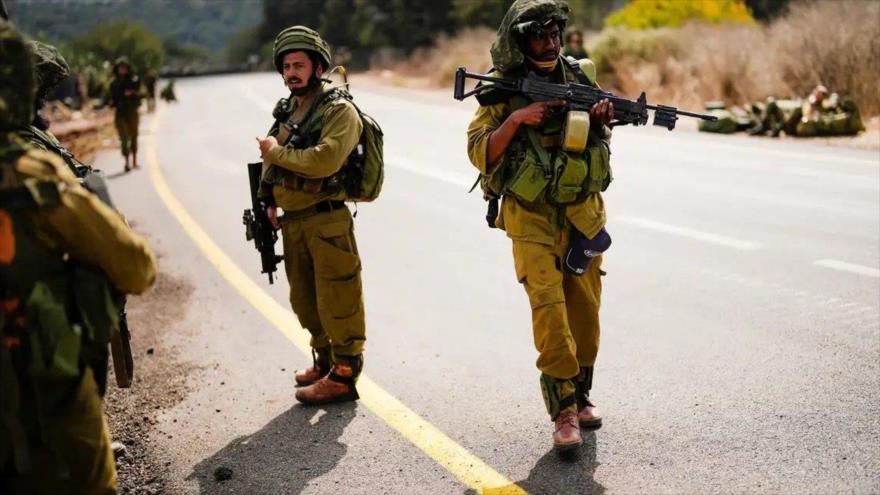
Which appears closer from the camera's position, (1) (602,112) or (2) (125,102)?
(1) (602,112)

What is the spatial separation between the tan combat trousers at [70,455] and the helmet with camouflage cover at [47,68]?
7.14 feet

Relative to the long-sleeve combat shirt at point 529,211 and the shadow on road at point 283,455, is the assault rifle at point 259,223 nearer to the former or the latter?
the shadow on road at point 283,455

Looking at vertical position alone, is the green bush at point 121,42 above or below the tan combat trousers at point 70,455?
below

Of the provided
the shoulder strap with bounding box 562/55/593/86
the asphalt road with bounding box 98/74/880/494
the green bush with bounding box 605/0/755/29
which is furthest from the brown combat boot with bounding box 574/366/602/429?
the green bush with bounding box 605/0/755/29

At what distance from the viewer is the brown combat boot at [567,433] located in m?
4.00

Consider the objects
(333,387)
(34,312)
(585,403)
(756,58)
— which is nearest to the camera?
(34,312)

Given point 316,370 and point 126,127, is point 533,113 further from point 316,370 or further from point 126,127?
point 126,127

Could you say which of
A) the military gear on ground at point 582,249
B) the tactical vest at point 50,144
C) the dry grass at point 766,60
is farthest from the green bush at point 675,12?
the tactical vest at point 50,144

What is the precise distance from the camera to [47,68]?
4.49 metres

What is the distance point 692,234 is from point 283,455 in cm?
520

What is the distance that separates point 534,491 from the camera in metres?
3.73

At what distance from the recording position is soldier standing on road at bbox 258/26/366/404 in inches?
176

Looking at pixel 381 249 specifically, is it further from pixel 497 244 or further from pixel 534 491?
pixel 534 491

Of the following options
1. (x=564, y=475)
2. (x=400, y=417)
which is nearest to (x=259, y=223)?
(x=400, y=417)
